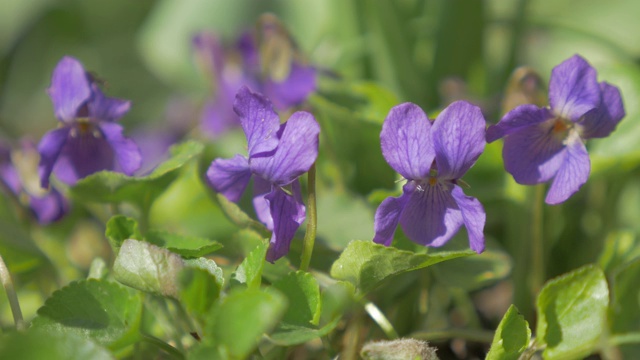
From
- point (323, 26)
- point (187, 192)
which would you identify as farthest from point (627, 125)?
point (323, 26)

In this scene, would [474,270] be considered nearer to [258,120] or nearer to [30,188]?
[258,120]

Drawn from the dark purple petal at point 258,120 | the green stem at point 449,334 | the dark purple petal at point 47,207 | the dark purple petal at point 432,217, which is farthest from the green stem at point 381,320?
the dark purple petal at point 47,207

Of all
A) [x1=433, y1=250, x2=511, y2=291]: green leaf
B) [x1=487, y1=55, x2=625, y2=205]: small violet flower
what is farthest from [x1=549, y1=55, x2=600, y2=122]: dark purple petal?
[x1=433, y1=250, x2=511, y2=291]: green leaf

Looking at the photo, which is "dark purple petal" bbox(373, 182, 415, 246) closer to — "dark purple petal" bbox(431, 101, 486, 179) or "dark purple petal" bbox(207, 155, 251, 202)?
"dark purple petal" bbox(431, 101, 486, 179)

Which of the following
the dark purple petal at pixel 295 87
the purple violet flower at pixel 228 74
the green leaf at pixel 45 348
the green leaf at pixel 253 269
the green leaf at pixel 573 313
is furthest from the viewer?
the purple violet flower at pixel 228 74

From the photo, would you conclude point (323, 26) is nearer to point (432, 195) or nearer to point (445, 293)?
point (445, 293)

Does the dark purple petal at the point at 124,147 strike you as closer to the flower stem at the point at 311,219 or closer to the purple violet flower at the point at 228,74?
the flower stem at the point at 311,219

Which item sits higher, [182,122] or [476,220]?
[476,220]
